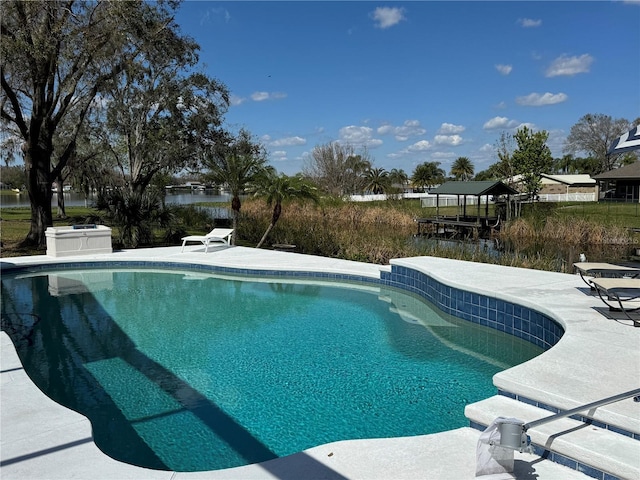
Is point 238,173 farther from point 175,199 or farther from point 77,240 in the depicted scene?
point 175,199

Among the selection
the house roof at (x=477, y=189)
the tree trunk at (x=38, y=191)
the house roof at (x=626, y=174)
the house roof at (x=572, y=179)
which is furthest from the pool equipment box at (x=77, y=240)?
the house roof at (x=572, y=179)

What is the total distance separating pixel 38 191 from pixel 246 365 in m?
11.8

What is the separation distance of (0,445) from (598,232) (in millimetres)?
18246

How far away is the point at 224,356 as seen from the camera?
5.73m

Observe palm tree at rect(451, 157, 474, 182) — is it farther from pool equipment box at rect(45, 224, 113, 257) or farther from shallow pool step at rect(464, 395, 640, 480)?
shallow pool step at rect(464, 395, 640, 480)

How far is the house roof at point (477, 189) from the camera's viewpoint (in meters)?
21.1

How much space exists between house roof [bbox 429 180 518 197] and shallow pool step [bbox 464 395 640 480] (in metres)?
18.9

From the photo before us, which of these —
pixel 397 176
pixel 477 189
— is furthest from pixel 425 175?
pixel 477 189

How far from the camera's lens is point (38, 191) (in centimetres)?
1417

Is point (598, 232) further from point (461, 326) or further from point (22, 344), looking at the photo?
point (22, 344)

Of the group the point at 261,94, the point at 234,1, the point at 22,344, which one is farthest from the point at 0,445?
the point at 261,94

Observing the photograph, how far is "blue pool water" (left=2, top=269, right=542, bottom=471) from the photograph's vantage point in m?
3.93

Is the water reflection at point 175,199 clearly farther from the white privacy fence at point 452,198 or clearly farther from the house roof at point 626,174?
the house roof at point 626,174

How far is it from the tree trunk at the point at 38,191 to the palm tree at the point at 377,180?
38.5 m
